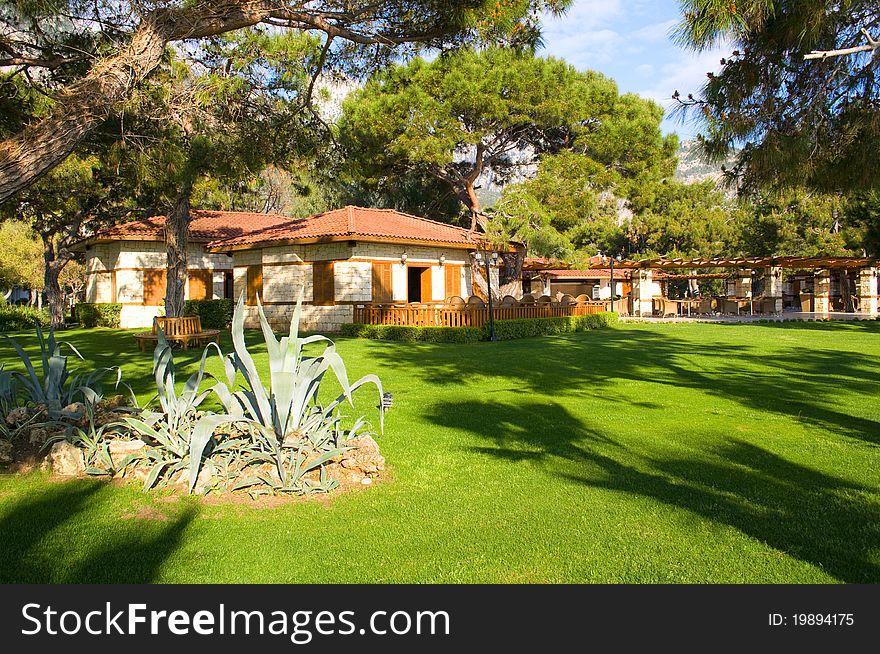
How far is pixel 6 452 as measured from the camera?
199 inches

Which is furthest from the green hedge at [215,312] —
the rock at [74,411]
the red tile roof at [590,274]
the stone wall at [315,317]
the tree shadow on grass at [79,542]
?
the red tile roof at [590,274]

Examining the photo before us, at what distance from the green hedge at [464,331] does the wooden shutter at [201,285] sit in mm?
8774

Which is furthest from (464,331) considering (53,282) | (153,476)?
(53,282)

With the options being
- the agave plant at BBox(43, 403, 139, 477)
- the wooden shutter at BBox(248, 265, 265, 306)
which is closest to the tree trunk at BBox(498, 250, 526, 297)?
the wooden shutter at BBox(248, 265, 265, 306)

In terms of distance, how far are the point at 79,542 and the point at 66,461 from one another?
1503 mm

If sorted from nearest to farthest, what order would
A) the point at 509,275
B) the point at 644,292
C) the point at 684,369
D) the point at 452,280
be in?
the point at 684,369
the point at 452,280
the point at 509,275
the point at 644,292

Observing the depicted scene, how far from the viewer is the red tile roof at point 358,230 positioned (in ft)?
64.3

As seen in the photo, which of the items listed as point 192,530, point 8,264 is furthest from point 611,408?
point 8,264

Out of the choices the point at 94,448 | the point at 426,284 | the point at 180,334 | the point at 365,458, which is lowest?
the point at 365,458

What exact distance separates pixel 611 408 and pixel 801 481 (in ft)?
9.60

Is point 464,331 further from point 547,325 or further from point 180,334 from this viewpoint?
point 180,334

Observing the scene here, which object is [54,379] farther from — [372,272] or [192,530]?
[372,272]

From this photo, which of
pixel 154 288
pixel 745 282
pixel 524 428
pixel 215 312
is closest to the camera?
pixel 524 428

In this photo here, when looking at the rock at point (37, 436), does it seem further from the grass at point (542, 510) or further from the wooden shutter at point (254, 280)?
the wooden shutter at point (254, 280)
